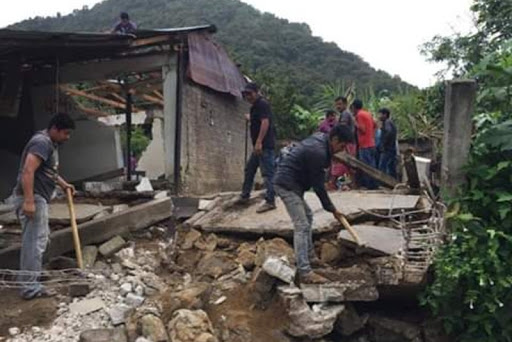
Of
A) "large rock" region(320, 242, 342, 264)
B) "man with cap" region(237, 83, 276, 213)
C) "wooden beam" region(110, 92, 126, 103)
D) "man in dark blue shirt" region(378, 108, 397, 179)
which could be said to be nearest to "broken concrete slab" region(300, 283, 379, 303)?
"large rock" region(320, 242, 342, 264)

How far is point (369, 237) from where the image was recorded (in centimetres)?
571

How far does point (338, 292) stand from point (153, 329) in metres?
1.72

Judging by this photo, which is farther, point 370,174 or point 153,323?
point 370,174

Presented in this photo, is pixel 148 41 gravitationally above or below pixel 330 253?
above

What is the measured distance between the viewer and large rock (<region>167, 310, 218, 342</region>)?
4.57 meters

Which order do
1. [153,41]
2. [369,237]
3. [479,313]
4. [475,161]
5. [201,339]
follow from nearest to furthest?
[201,339], [479,313], [475,161], [369,237], [153,41]

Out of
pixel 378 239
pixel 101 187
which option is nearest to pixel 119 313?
pixel 378 239

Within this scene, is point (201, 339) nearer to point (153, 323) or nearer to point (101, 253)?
point (153, 323)

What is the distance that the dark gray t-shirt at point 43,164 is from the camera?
489 cm

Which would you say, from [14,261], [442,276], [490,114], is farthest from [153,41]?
[442,276]

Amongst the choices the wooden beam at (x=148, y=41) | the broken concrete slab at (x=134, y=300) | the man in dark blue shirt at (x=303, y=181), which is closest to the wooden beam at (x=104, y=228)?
the broken concrete slab at (x=134, y=300)

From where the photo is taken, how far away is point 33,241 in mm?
4969

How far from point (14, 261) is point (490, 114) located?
5.01m

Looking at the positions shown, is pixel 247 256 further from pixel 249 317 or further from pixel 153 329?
pixel 153 329
